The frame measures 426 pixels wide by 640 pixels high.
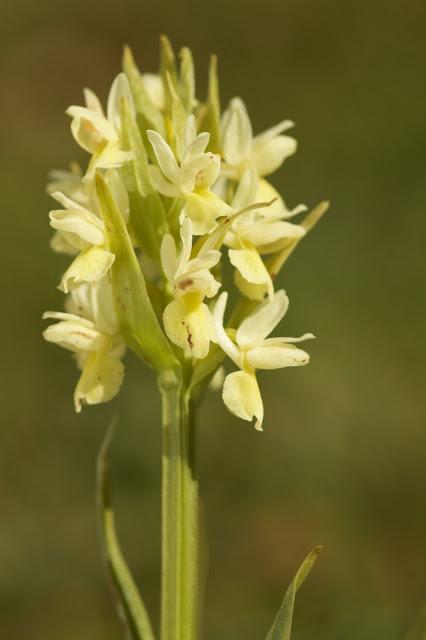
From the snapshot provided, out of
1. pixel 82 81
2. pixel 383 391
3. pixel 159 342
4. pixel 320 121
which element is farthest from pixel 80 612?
pixel 82 81

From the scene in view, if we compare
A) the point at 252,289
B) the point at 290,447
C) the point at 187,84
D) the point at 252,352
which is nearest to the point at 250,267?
the point at 252,289

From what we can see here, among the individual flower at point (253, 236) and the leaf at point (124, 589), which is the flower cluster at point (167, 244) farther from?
the leaf at point (124, 589)

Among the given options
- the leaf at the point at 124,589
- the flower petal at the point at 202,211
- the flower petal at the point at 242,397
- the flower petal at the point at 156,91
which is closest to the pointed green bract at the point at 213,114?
the flower petal at the point at 156,91

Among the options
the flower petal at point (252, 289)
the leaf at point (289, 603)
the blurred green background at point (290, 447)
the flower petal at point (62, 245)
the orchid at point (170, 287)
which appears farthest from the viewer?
the blurred green background at point (290, 447)

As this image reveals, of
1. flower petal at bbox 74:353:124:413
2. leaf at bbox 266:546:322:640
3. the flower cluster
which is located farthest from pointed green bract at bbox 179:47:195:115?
leaf at bbox 266:546:322:640

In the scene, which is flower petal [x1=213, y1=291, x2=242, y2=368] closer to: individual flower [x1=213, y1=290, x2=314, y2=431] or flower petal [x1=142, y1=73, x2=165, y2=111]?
individual flower [x1=213, y1=290, x2=314, y2=431]

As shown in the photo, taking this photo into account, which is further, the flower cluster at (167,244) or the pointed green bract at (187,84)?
the pointed green bract at (187,84)

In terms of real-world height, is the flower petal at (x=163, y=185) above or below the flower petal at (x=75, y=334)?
above

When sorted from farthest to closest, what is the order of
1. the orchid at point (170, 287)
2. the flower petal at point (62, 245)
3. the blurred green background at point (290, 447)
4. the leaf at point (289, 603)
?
the blurred green background at point (290, 447) < the flower petal at point (62, 245) < the orchid at point (170, 287) < the leaf at point (289, 603)
